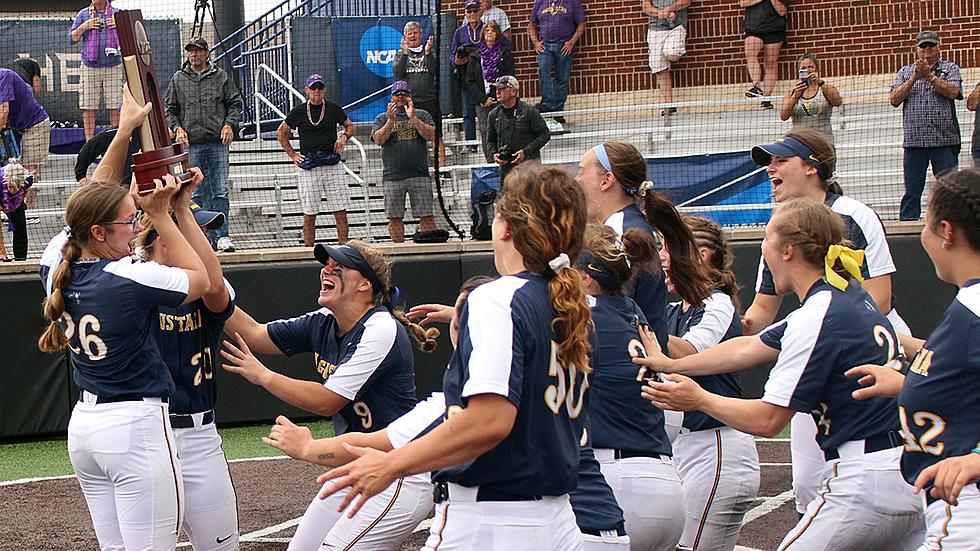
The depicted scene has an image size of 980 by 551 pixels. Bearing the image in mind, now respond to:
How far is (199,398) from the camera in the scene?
499cm

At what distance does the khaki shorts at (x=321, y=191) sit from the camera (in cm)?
1089

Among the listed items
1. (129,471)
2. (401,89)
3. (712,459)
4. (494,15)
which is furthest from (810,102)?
(129,471)

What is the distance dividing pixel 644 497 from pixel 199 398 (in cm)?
201

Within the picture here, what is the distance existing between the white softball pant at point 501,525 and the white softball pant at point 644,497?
0.90m

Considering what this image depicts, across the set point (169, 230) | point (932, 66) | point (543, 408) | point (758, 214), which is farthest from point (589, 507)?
point (932, 66)

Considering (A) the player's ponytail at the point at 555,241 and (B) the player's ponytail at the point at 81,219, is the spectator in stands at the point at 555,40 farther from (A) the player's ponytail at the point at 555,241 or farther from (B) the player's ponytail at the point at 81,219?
(A) the player's ponytail at the point at 555,241

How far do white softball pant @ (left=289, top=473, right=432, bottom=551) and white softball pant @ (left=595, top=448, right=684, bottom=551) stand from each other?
78 cm

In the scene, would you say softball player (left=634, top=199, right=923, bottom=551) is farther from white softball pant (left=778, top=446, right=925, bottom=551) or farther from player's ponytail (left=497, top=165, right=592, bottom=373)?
player's ponytail (left=497, top=165, right=592, bottom=373)

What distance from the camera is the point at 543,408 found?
3.10 m

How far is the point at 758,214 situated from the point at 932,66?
212cm

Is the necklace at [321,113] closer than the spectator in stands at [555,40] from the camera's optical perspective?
Yes

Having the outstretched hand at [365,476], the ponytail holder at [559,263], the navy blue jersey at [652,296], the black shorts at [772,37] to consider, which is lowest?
the outstretched hand at [365,476]

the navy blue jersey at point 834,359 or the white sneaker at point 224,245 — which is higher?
the white sneaker at point 224,245

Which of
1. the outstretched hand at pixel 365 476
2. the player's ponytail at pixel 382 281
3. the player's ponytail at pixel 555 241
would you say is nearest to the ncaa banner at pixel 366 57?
the player's ponytail at pixel 382 281
